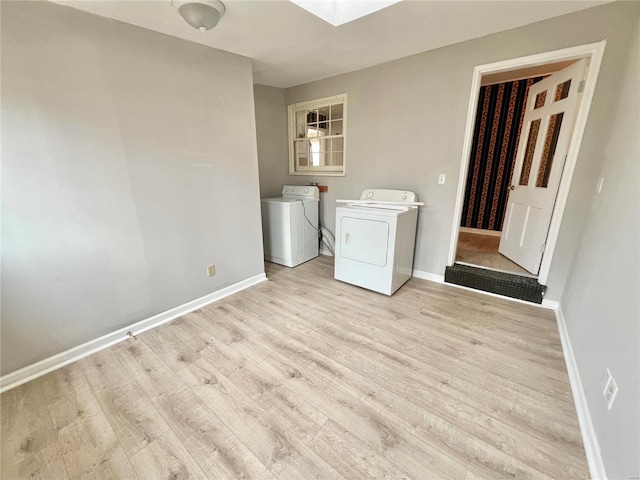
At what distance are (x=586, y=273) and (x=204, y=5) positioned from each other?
3.09 m

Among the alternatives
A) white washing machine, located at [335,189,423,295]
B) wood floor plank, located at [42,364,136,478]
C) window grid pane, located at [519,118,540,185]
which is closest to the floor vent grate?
white washing machine, located at [335,189,423,295]

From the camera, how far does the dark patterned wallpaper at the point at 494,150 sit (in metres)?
4.21

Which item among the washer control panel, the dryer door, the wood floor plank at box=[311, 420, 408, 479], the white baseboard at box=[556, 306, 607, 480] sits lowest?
the wood floor plank at box=[311, 420, 408, 479]

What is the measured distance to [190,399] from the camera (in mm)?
1499

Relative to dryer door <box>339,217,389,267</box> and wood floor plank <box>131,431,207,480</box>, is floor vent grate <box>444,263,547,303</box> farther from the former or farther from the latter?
wood floor plank <box>131,431,207,480</box>

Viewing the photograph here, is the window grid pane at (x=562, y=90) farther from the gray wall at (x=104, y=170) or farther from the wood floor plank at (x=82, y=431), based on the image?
the wood floor plank at (x=82, y=431)

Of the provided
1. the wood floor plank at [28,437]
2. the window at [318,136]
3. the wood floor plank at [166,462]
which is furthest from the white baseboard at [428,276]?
the wood floor plank at [28,437]

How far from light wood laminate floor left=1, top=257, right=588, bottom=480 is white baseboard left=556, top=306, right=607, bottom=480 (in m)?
0.04

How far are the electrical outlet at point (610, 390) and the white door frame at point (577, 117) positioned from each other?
148 centimetres

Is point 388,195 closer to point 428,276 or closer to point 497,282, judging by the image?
point 428,276

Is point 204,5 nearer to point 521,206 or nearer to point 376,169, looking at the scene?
point 376,169

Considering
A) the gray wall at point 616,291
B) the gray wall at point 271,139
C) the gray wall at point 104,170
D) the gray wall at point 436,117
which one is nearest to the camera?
the gray wall at point 616,291

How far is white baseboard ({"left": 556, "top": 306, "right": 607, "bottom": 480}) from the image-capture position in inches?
43.2

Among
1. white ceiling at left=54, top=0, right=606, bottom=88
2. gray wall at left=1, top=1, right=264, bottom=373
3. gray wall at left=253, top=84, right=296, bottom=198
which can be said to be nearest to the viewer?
gray wall at left=1, top=1, right=264, bottom=373
